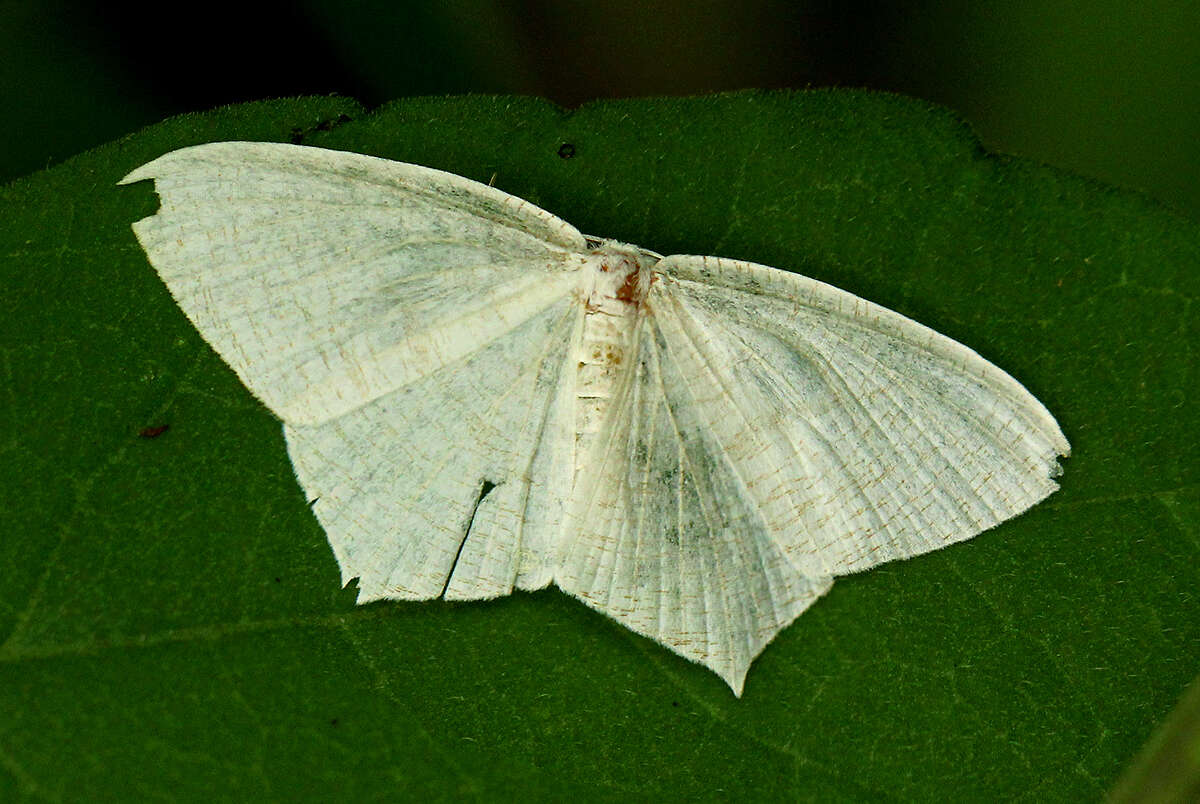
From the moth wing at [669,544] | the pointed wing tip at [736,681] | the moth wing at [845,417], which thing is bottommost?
the pointed wing tip at [736,681]

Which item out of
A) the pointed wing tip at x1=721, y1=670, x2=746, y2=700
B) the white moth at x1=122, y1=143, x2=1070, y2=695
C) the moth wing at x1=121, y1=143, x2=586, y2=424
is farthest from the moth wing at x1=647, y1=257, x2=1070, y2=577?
the moth wing at x1=121, y1=143, x2=586, y2=424

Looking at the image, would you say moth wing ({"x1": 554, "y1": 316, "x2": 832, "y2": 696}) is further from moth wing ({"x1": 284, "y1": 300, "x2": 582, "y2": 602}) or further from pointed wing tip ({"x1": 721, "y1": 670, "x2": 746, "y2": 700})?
moth wing ({"x1": 284, "y1": 300, "x2": 582, "y2": 602})

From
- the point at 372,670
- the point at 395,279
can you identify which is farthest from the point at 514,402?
the point at 372,670

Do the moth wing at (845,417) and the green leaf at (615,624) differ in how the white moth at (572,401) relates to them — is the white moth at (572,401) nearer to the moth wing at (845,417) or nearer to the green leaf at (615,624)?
the moth wing at (845,417)

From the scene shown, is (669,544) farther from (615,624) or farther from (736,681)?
(736,681)

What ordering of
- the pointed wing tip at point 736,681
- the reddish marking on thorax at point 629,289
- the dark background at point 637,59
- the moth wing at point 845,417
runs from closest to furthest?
1. the moth wing at point 845,417
2. the reddish marking on thorax at point 629,289
3. the pointed wing tip at point 736,681
4. the dark background at point 637,59

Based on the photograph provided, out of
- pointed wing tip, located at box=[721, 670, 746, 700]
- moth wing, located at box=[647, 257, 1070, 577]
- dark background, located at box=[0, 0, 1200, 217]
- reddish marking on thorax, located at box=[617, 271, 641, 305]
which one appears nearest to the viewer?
moth wing, located at box=[647, 257, 1070, 577]

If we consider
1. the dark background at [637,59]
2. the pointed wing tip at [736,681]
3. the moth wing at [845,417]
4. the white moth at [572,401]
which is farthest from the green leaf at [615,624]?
the dark background at [637,59]
